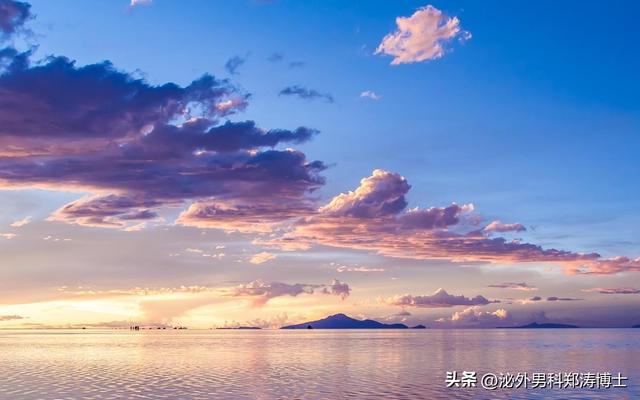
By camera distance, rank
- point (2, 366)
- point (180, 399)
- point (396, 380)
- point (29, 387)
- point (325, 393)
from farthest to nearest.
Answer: point (2, 366) < point (396, 380) < point (29, 387) < point (325, 393) < point (180, 399)

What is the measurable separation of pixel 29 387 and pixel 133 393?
1498 centimetres

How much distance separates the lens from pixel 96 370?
10556 cm

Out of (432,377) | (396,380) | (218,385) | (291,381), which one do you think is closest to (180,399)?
(218,385)

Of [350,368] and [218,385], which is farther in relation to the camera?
[350,368]

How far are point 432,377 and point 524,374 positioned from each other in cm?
1447

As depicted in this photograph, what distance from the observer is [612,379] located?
89688 millimetres

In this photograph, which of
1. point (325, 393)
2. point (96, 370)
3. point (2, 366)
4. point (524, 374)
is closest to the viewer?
point (325, 393)

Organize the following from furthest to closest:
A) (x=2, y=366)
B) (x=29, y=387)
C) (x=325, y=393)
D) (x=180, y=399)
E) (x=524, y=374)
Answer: (x=2, y=366), (x=524, y=374), (x=29, y=387), (x=325, y=393), (x=180, y=399)

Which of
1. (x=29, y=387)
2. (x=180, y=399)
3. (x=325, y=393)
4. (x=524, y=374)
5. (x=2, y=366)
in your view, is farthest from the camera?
(x=2, y=366)

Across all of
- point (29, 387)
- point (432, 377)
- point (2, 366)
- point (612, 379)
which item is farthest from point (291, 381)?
point (2, 366)

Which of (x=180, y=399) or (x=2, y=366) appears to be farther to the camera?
(x=2, y=366)

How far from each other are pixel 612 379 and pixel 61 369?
261 ft

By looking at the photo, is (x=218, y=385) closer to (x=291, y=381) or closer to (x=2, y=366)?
(x=291, y=381)

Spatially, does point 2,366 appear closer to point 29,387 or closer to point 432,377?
point 29,387
